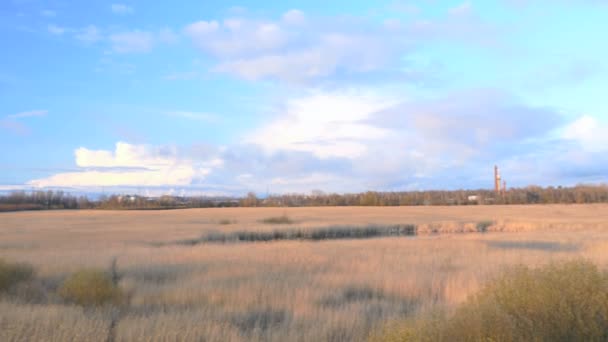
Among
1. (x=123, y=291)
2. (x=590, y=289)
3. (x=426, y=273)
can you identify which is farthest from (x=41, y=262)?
(x=590, y=289)

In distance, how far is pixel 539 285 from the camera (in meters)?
7.02

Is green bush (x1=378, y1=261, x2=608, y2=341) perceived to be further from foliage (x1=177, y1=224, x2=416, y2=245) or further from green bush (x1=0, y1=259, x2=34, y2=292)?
foliage (x1=177, y1=224, x2=416, y2=245)

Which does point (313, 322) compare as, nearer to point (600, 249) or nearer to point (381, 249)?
point (381, 249)

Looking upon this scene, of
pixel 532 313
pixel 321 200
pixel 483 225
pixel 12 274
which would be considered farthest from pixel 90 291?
pixel 321 200

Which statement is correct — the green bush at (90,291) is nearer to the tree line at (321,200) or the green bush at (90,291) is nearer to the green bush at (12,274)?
the green bush at (12,274)

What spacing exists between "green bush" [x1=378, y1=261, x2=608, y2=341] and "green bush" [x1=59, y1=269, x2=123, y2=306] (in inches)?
305

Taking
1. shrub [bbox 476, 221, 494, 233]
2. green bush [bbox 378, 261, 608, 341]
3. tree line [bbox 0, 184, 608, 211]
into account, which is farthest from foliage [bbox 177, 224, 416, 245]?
tree line [bbox 0, 184, 608, 211]

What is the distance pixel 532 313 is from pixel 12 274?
42.1 ft

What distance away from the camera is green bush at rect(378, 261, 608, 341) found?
5.77 m

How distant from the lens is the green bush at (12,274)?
12430 mm

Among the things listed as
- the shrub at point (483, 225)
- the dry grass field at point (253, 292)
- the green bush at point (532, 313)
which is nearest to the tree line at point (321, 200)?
the shrub at point (483, 225)

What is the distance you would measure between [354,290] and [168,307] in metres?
5.07

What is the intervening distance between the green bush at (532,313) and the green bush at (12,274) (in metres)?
11.0

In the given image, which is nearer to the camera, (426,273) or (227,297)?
(227,297)
